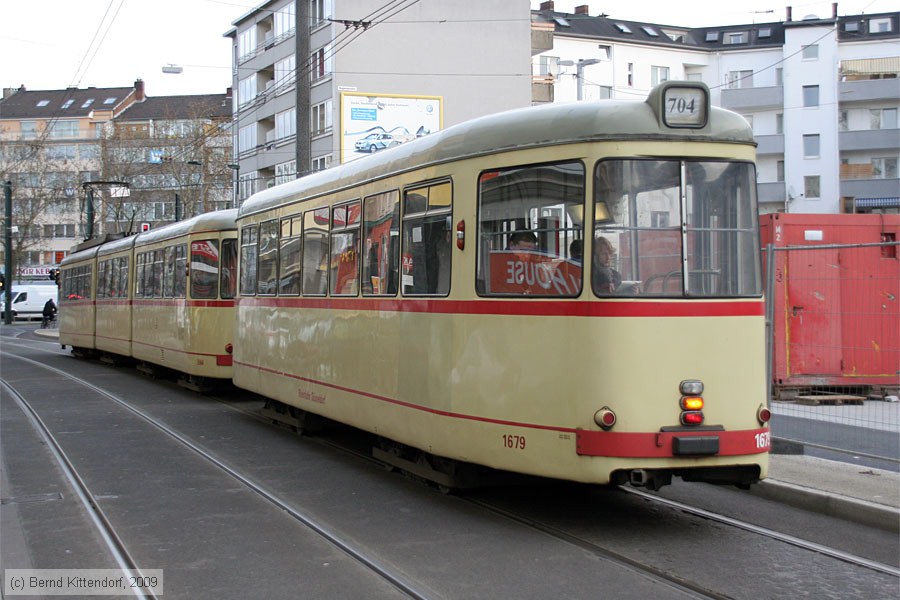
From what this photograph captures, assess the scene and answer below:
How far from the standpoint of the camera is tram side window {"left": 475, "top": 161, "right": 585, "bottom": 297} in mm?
7148

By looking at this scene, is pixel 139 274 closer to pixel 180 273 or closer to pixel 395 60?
pixel 180 273

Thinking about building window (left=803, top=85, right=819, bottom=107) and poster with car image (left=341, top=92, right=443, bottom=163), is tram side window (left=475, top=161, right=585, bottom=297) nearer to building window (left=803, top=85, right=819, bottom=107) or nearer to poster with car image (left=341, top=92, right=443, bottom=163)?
poster with car image (left=341, top=92, right=443, bottom=163)

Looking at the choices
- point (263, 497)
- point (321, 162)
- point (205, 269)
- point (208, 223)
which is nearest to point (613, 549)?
point (263, 497)

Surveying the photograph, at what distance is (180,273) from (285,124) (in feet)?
111

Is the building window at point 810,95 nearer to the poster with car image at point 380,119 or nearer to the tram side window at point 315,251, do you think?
the poster with car image at point 380,119

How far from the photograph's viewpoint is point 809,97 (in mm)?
58969

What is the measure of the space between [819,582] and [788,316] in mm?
9399

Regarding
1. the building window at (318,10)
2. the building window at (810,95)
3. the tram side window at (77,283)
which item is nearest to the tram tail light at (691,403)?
the tram side window at (77,283)

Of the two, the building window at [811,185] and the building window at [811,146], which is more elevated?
the building window at [811,146]

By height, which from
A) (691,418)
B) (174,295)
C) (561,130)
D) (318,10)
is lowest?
(691,418)

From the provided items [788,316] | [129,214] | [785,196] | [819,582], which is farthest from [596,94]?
[819,582]

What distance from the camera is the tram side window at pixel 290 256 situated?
11805 mm

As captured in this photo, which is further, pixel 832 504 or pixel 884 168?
pixel 884 168

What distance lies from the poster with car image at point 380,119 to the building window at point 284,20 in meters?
17.3
